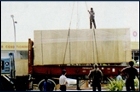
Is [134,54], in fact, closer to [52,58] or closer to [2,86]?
[52,58]

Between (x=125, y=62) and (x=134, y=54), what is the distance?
9.27m

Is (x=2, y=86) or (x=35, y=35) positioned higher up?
(x=35, y=35)

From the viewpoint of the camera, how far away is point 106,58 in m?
14.9

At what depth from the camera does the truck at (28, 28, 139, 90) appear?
14.8 meters

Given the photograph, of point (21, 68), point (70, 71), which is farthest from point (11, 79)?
point (70, 71)

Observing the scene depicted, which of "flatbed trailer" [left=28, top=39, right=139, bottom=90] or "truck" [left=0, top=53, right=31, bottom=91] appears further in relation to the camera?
"flatbed trailer" [left=28, top=39, right=139, bottom=90]

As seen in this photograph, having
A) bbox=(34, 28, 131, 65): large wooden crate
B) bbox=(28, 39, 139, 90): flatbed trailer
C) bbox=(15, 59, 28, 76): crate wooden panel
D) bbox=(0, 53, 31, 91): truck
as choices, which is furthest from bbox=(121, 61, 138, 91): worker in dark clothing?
bbox=(15, 59, 28, 76): crate wooden panel

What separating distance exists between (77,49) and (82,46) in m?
0.28

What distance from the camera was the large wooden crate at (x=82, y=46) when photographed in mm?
14781

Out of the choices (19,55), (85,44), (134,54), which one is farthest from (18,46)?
(85,44)

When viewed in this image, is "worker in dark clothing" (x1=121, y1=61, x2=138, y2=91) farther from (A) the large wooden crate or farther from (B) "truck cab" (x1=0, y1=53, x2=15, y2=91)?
(B) "truck cab" (x1=0, y1=53, x2=15, y2=91)

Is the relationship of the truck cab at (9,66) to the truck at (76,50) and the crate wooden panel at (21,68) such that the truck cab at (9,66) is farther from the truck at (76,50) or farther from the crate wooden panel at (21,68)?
the crate wooden panel at (21,68)

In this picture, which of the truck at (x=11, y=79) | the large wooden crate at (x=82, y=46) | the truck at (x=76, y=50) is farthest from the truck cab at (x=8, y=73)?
the large wooden crate at (x=82, y=46)

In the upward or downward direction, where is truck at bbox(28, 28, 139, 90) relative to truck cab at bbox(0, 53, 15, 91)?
upward
